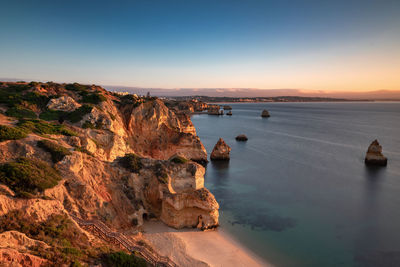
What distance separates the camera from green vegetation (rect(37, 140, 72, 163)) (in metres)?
14.9

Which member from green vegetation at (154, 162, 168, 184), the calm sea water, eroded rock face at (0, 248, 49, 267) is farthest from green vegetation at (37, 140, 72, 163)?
the calm sea water

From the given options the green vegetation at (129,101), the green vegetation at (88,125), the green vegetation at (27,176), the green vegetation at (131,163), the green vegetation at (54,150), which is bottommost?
the green vegetation at (131,163)

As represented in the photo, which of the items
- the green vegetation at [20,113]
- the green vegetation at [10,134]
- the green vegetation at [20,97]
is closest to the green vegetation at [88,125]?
the green vegetation at [20,113]

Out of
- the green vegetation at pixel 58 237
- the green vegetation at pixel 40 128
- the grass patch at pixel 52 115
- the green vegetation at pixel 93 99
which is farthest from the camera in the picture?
the green vegetation at pixel 93 99

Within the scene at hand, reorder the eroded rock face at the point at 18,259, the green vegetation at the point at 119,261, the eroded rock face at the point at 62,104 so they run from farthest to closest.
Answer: the eroded rock face at the point at 62,104 < the green vegetation at the point at 119,261 < the eroded rock face at the point at 18,259

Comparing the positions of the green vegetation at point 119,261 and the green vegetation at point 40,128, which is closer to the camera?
the green vegetation at point 119,261

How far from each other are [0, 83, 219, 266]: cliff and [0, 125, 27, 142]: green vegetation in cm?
5

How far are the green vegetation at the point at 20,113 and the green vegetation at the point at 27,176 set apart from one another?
10993 mm

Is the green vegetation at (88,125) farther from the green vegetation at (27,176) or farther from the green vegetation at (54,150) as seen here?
the green vegetation at (27,176)

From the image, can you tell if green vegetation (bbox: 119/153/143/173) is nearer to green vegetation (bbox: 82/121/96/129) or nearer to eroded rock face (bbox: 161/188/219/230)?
eroded rock face (bbox: 161/188/219/230)

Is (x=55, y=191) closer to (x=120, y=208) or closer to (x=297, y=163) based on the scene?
(x=120, y=208)

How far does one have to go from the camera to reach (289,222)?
73.0 feet

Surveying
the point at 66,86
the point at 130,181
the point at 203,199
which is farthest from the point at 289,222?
the point at 66,86

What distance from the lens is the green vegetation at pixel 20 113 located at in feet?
68.6
